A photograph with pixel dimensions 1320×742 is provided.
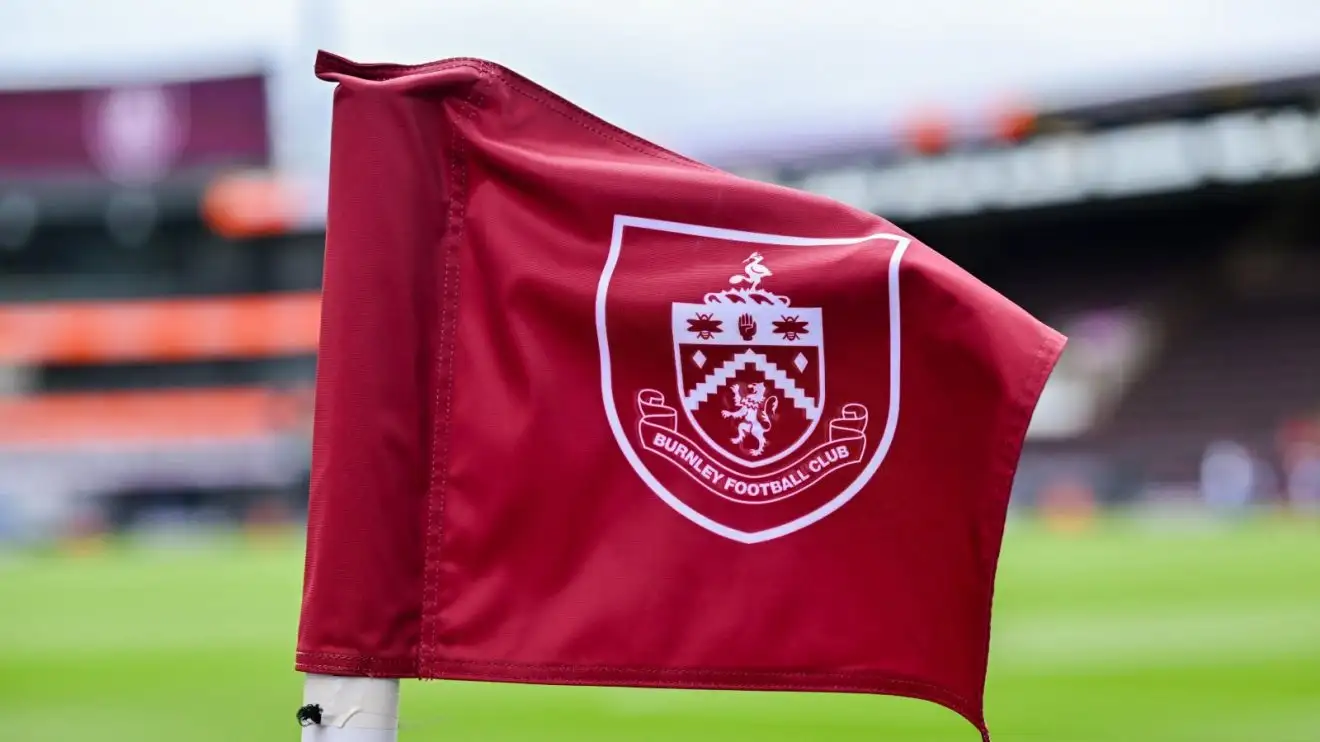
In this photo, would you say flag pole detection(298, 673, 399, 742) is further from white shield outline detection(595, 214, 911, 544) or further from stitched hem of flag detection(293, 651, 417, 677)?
white shield outline detection(595, 214, 911, 544)

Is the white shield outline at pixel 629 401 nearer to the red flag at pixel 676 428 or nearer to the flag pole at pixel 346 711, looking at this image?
the red flag at pixel 676 428

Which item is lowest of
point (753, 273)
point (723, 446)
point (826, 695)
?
point (826, 695)

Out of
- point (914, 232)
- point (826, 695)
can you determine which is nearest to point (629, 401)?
point (826, 695)

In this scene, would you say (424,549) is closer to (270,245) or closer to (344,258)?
(344,258)

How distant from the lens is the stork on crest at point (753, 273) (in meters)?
1.76

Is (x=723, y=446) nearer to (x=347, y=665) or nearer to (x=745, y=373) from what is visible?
(x=745, y=373)

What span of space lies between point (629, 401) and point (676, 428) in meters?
0.06

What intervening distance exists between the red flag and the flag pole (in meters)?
0.06

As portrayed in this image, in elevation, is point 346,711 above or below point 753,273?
below

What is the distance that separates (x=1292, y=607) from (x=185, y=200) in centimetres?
3639

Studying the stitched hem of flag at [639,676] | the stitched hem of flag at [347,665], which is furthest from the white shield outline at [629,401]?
the stitched hem of flag at [347,665]

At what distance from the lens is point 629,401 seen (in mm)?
1761

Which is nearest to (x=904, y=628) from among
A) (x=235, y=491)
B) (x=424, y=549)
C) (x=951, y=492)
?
(x=951, y=492)

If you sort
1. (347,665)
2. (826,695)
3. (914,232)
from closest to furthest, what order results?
(347,665) < (826,695) < (914,232)
